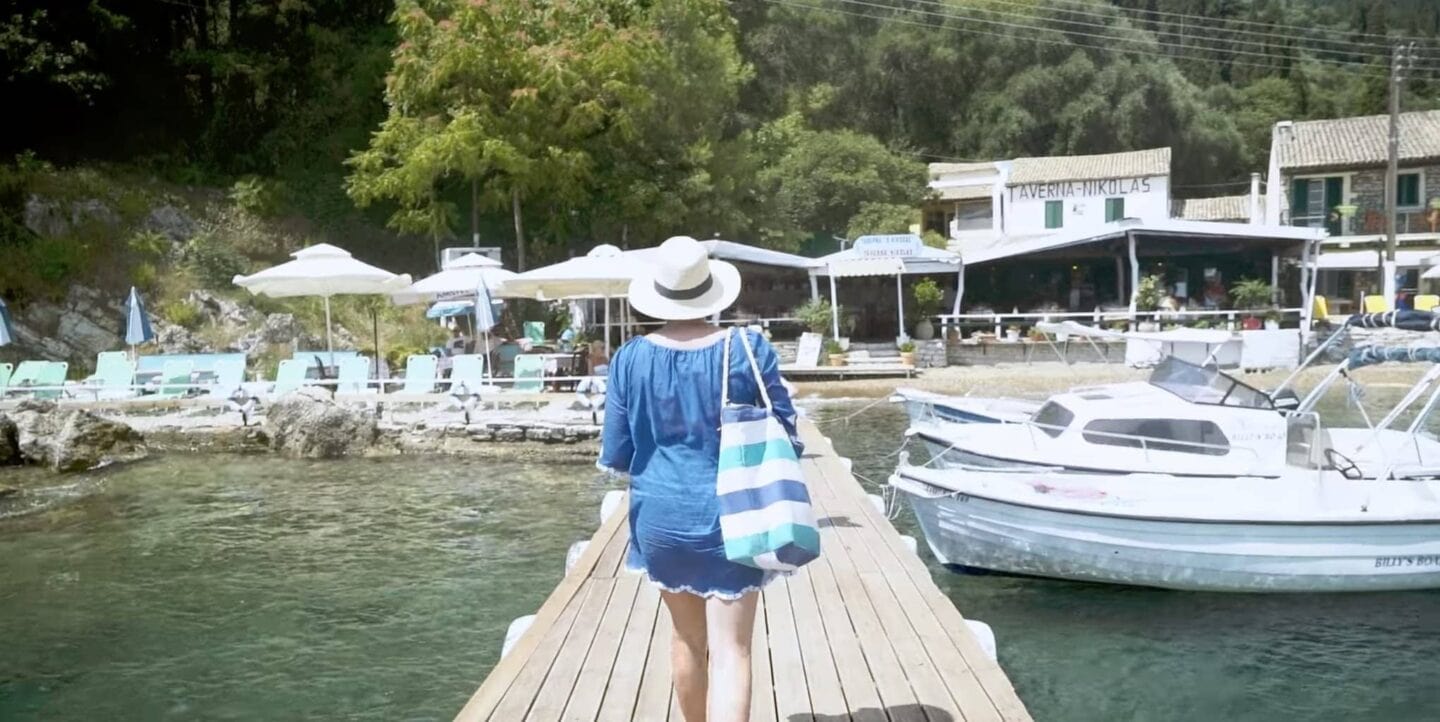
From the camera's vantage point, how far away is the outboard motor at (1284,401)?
36.0ft

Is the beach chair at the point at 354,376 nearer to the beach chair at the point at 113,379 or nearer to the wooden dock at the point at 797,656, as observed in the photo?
the beach chair at the point at 113,379

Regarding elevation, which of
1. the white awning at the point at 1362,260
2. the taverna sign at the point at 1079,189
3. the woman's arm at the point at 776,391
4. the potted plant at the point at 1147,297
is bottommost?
the woman's arm at the point at 776,391

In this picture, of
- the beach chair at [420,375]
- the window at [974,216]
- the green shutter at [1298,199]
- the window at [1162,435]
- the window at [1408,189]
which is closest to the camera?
the window at [1162,435]

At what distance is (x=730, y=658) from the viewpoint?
3.59 meters

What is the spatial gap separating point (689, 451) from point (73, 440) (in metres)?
15.1

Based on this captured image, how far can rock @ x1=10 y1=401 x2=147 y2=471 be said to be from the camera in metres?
15.7

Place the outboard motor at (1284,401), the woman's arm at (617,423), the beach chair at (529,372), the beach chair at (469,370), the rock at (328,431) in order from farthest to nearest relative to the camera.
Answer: the beach chair at (529,372) < the beach chair at (469,370) < the rock at (328,431) < the outboard motor at (1284,401) < the woman's arm at (617,423)

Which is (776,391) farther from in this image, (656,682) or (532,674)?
(532,674)

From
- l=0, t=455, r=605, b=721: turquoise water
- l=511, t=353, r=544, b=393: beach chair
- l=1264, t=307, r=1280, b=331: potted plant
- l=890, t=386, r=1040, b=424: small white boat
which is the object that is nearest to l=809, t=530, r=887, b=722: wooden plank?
l=0, t=455, r=605, b=721: turquoise water

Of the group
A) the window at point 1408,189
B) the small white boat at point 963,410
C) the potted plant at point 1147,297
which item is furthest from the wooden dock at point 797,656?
the window at point 1408,189

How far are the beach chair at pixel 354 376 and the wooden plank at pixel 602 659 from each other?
1352 cm

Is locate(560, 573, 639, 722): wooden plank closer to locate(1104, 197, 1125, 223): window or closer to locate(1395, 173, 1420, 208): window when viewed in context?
locate(1104, 197, 1125, 223): window

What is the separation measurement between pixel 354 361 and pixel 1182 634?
14.3 meters

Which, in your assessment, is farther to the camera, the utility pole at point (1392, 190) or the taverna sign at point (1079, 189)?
the taverna sign at point (1079, 189)
